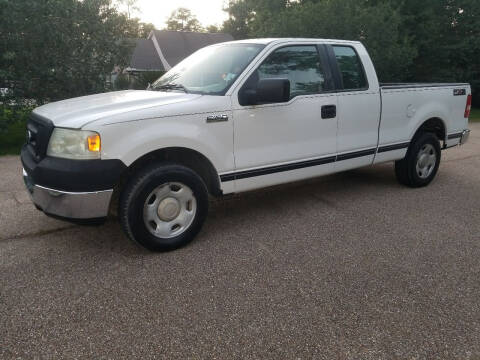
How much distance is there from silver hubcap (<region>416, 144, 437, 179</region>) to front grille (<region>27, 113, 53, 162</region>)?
457 cm

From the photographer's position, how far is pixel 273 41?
13.2 ft


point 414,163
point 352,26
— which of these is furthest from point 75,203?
point 352,26

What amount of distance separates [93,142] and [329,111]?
8.21 ft

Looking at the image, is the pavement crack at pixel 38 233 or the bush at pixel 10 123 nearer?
the pavement crack at pixel 38 233

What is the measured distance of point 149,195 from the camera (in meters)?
3.29

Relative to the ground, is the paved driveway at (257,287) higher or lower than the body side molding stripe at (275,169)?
lower

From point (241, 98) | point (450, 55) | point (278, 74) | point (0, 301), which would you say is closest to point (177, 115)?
point (241, 98)

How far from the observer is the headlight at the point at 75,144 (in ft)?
9.75

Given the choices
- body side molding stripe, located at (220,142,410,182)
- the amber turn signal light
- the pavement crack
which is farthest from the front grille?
body side molding stripe, located at (220,142,410,182)

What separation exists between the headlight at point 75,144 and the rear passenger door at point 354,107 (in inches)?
104

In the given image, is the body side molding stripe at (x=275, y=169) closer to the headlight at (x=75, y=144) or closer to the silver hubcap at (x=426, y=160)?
the headlight at (x=75, y=144)

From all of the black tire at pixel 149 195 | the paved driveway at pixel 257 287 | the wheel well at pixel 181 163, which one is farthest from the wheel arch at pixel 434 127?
the black tire at pixel 149 195

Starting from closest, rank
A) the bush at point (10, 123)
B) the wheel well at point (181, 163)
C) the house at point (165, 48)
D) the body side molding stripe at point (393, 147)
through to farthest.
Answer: the wheel well at point (181, 163), the body side molding stripe at point (393, 147), the bush at point (10, 123), the house at point (165, 48)

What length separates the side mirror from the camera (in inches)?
135
